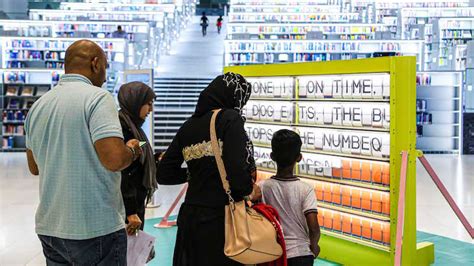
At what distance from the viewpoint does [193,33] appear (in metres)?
23.7

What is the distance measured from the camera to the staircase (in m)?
12.7

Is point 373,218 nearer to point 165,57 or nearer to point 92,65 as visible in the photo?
point 92,65

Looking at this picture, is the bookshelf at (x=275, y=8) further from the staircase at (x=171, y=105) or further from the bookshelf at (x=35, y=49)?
the bookshelf at (x=35, y=49)

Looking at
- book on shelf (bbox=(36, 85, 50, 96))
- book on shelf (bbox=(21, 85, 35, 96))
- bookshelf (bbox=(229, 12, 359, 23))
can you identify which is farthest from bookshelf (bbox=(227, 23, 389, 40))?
book on shelf (bbox=(21, 85, 35, 96))

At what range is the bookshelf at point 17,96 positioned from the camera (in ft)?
44.9

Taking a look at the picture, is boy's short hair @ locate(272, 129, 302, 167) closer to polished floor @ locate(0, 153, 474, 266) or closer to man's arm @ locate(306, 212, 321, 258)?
man's arm @ locate(306, 212, 321, 258)

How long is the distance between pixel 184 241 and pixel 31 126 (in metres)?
→ 0.75

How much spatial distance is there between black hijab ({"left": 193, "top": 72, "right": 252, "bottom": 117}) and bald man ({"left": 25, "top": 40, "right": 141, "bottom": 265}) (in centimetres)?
44

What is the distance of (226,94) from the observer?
221cm

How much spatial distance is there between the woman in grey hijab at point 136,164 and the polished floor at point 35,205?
2.10m

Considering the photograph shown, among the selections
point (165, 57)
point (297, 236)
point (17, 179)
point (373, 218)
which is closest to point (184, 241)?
point (297, 236)

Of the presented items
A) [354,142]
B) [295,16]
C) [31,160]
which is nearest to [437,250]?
[354,142]

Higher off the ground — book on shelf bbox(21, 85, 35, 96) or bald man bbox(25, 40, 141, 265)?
book on shelf bbox(21, 85, 35, 96)

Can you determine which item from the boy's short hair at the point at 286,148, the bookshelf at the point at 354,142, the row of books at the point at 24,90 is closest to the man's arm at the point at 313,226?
the boy's short hair at the point at 286,148
